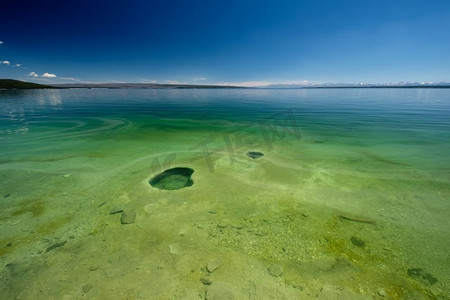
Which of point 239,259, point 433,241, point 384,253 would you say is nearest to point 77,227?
point 239,259

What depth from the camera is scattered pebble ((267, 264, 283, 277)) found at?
10.4ft

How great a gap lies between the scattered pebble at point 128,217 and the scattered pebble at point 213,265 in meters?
2.18

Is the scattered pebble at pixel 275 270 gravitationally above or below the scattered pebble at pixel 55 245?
above

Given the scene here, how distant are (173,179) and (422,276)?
6.21 meters

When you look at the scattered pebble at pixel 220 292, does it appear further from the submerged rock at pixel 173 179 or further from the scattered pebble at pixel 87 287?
the submerged rock at pixel 173 179

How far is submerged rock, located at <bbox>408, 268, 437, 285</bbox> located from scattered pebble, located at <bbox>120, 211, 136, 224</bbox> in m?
5.33

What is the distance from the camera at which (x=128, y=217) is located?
15.1 feet

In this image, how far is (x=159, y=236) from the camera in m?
4.03

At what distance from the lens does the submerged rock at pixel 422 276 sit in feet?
9.98

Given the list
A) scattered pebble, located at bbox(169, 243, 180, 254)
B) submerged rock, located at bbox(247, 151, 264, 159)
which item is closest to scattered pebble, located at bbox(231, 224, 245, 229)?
scattered pebble, located at bbox(169, 243, 180, 254)

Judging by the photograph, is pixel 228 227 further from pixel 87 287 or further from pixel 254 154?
pixel 254 154

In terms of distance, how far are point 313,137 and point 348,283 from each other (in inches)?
424

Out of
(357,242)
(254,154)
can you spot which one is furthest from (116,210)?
(254,154)

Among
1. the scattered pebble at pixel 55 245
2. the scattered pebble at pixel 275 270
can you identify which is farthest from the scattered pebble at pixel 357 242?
the scattered pebble at pixel 55 245
